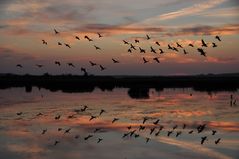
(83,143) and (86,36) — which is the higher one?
(86,36)

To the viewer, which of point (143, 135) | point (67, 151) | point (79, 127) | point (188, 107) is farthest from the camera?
point (188, 107)

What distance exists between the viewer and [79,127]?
39594 millimetres

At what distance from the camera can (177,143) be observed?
1260 inches

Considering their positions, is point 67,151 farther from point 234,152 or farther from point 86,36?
point 234,152

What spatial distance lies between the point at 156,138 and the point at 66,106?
2266 cm

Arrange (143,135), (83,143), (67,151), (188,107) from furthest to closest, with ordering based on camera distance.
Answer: (188,107)
(143,135)
(83,143)
(67,151)

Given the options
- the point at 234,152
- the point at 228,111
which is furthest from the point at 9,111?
the point at 234,152

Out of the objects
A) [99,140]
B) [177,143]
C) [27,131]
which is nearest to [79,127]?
[27,131]

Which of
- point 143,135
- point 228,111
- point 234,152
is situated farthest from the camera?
point 228,111

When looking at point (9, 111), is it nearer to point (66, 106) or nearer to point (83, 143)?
point (66, 106)

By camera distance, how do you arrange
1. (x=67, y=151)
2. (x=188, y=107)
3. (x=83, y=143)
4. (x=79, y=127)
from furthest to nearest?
(x=188, y=107), (x=79, y=127), (x=83, y=143), (x=67, y=151)

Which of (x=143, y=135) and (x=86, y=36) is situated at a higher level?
(x=86, y=36)

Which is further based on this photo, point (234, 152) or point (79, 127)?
point (79, 127)

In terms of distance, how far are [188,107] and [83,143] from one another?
2321 centimetres
